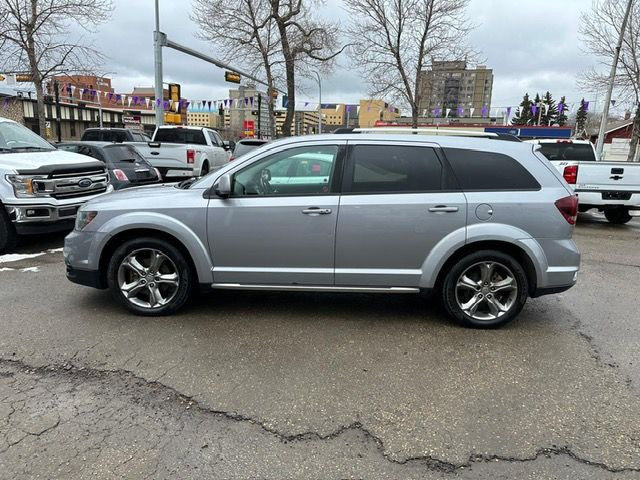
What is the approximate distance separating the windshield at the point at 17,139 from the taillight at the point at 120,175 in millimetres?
1760

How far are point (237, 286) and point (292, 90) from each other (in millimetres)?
23391

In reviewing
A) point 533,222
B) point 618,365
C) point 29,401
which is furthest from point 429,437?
point 29,401

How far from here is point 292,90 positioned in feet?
85.7

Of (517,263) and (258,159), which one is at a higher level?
(258,159)

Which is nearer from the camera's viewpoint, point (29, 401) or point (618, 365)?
point (29, 401)

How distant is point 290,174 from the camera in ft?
14.4

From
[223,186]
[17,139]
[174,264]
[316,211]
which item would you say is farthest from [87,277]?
[17,139]

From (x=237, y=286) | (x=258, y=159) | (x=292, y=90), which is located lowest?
(x=237, y=286)

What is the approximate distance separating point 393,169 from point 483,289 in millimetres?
A: 1363

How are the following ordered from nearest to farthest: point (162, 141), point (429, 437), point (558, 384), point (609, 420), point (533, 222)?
point (429, 437), point (609, 420), point (558, 384), point (533, 222), point (162, 141)

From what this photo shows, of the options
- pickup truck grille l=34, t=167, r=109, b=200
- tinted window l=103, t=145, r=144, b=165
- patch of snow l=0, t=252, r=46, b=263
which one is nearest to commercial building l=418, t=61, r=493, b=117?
tinted window l=103, t=145, r=144, b=165

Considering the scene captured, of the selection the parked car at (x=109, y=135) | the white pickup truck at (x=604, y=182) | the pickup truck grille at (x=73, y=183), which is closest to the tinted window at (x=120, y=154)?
the pickup truck grille at (x=73, y=183)

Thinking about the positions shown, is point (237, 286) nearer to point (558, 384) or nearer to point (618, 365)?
point (558, 384)

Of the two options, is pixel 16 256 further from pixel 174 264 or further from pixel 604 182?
pixel 604 182
